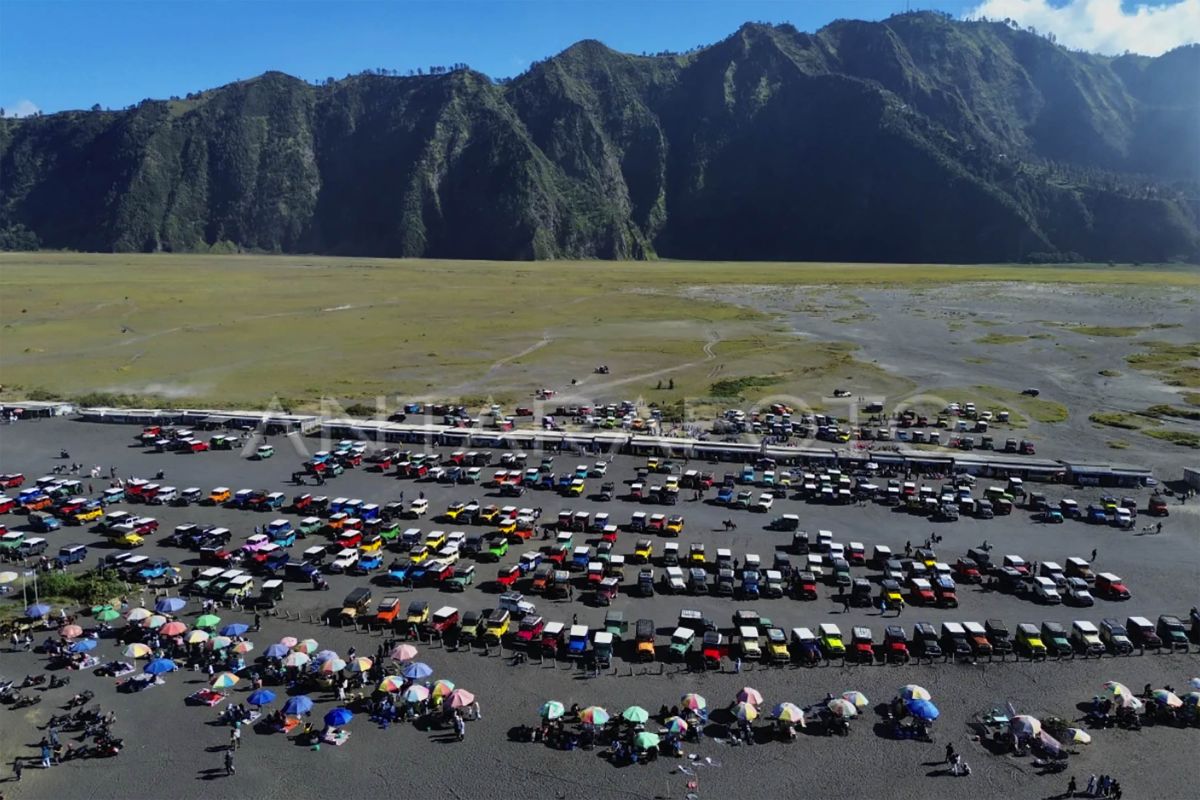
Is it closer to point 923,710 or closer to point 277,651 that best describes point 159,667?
point 277,651

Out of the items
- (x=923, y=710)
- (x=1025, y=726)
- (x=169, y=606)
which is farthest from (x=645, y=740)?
(x=169, y=606)

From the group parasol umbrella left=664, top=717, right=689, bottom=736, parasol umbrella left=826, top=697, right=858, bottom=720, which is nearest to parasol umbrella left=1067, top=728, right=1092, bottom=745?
parasol umbrella left=826, top=697, right=858, bottom=720

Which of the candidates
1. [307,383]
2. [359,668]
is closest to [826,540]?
[359,668]

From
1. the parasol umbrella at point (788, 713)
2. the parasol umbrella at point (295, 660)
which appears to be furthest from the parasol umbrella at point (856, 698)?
the parasol umbrella at point (295, 660)

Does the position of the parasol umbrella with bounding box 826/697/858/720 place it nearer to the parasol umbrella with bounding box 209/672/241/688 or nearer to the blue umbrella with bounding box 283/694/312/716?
the blue umbrella with bounding box 283/694/312/716

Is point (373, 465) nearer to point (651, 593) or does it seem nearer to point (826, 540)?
point (651, 593)

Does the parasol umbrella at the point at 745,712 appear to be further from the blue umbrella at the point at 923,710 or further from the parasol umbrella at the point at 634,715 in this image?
the blue umbrella at the point at 923,710
